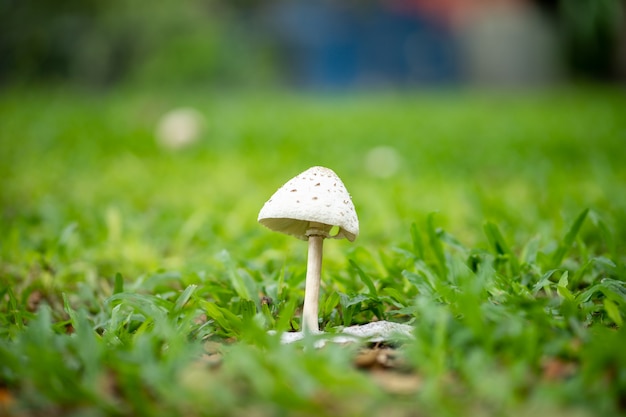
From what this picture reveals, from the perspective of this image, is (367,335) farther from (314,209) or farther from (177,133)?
(177,133)

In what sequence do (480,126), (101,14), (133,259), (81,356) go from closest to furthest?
(81,356) < (133,259) < (480,126) < (101,14)

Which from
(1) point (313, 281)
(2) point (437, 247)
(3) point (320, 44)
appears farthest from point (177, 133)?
(3) point (320, 44)

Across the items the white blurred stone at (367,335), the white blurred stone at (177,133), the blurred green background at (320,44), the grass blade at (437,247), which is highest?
the blurred green background at (320,44)

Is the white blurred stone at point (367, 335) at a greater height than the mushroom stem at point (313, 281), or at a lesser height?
lesser

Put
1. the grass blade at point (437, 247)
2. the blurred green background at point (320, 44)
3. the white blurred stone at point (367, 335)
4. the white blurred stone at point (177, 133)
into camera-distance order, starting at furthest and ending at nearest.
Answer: the blurred green background at point (320, 44)
the white blurred stone at point (177, 133)
the grass blade at point (437, 247)
the white blurred stone at point (367, 335)

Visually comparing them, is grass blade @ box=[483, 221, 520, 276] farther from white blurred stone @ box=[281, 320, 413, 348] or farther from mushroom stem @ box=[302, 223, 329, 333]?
mushroom stem @ box=[302, 223, 329, 333]

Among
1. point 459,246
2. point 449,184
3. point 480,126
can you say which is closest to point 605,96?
point 480,126

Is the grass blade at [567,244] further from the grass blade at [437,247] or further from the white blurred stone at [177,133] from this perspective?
the white blurred stone at [177,133]

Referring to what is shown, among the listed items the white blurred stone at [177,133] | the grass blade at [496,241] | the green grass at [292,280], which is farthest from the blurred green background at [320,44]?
the grass blade at [496,241]

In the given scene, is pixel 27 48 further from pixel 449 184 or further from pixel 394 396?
pixel 394 396
